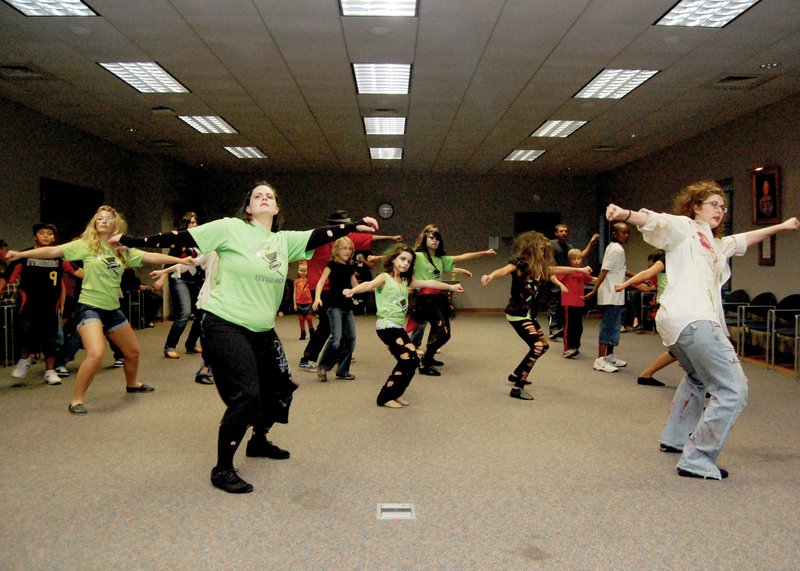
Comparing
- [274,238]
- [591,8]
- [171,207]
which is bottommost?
[274,238]

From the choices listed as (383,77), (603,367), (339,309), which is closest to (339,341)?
(339,309)

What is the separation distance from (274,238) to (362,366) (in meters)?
3.91

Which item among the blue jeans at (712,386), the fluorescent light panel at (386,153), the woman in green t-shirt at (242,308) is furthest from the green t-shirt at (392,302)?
the fluorescent light panel at (386,153)

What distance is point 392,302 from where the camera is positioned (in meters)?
4.79

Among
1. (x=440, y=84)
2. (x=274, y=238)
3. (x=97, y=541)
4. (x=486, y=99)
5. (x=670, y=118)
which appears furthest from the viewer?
(x=670, y=118)

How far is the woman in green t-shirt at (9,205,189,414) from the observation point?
14.9 feet

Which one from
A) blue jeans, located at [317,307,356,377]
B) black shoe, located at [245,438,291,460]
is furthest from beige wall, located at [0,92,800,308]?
black shoe, located at [245,438,291,460]

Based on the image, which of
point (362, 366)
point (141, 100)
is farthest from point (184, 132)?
point (362, 366)

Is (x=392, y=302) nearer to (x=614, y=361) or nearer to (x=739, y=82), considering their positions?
(x=614, y=361)

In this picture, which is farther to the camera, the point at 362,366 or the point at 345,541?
the point at 362,366

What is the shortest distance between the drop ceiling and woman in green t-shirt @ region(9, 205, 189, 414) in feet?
6.88

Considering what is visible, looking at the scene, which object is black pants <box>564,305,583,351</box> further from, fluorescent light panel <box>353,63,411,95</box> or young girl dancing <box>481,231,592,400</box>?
fluorescent light panel <box>353,63,411,95</box>

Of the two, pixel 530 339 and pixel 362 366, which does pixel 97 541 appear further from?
pixel 362 366

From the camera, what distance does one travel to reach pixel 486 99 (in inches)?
328
